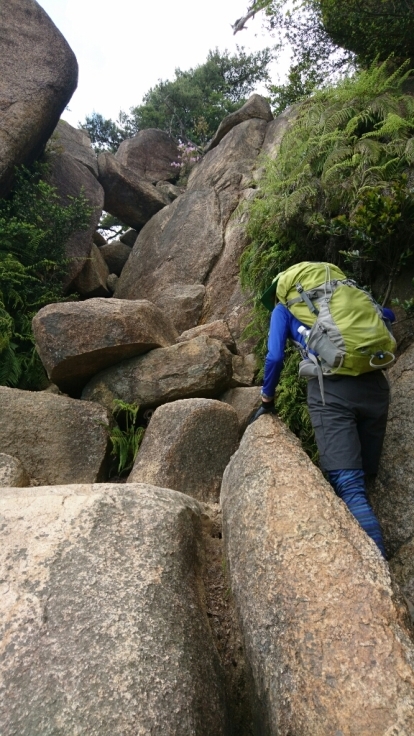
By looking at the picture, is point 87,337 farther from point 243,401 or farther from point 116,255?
point 116,255

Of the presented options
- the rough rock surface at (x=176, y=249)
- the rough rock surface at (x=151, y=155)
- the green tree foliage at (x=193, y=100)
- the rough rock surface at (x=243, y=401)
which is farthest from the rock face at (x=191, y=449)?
the green tree foliage at (x=193, y=100)

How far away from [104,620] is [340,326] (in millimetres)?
2841

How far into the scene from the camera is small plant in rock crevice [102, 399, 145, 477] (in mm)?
7260

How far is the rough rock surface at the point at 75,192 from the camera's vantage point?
1222 centimetres

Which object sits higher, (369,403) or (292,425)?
(369,403)

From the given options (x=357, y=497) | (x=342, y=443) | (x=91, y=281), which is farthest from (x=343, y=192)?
(x=91, y=281)

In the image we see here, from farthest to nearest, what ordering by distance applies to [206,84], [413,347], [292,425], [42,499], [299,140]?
1. [206,84]
2. [299,140]
3. [292,425]
4. [413,347]
5. [42,499]

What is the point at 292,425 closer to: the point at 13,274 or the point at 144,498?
the point at 144,498

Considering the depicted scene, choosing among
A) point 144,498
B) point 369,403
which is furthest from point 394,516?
point 144,498

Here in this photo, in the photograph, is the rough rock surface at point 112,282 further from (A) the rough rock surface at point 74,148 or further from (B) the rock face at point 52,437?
(B) the rock face at point 52,437

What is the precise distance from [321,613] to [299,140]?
677 centimetres

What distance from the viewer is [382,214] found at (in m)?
5.44

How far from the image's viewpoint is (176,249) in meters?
13.4

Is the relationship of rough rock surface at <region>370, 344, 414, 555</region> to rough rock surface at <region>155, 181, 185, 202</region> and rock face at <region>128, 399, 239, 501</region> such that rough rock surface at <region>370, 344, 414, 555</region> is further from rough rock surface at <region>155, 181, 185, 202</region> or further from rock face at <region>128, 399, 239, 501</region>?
rough rock surface at <region>155, 181, 185, 202</region>
